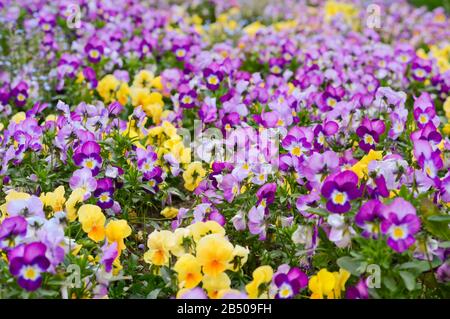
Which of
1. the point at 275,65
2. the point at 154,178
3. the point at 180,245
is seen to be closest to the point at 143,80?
the point at 275,65

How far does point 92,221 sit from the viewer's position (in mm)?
2875

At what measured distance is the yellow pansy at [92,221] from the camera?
2865 millimetres

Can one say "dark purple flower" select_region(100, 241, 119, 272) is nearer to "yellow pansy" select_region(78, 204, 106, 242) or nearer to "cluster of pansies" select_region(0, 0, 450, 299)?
"cluster of pansies" select_region(0, 0, 450, 299)

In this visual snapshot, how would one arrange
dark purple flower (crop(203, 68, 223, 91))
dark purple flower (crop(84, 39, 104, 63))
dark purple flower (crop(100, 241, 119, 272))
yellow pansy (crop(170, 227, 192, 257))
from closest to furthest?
1. dark purple flower (crop(100, 241, 119, 272))
2. yellow pansy (crop(170, 227, 192, 257))
3. dark purple flower (crop(203, 68, 223, 91))
4. dark purple flower (crop(84, 39, 104, 63))

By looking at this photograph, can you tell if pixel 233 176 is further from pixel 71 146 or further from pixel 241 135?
pixel 71 146

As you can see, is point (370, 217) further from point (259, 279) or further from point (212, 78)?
point (212, 78)

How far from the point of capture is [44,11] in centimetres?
622

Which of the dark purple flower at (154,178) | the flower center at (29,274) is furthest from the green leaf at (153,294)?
the dark purple flower at (154,178)

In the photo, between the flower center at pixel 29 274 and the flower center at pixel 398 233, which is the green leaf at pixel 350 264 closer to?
the flower center at pixel 398 233

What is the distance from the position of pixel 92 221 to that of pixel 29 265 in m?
0.51

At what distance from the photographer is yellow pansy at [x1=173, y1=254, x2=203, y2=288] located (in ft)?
8.61

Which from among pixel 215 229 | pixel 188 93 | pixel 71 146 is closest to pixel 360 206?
pixel 215 229

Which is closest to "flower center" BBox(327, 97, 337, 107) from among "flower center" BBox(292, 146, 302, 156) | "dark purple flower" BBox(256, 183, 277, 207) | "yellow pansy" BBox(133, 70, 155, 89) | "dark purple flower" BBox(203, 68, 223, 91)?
"dark purple flower" BBox(203, 68, 223, 91)

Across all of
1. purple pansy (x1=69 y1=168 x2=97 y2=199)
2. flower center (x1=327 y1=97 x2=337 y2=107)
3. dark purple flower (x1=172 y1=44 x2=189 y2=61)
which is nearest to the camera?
purple pansy (x1=69 y1=168 x2=97 y2=199)
